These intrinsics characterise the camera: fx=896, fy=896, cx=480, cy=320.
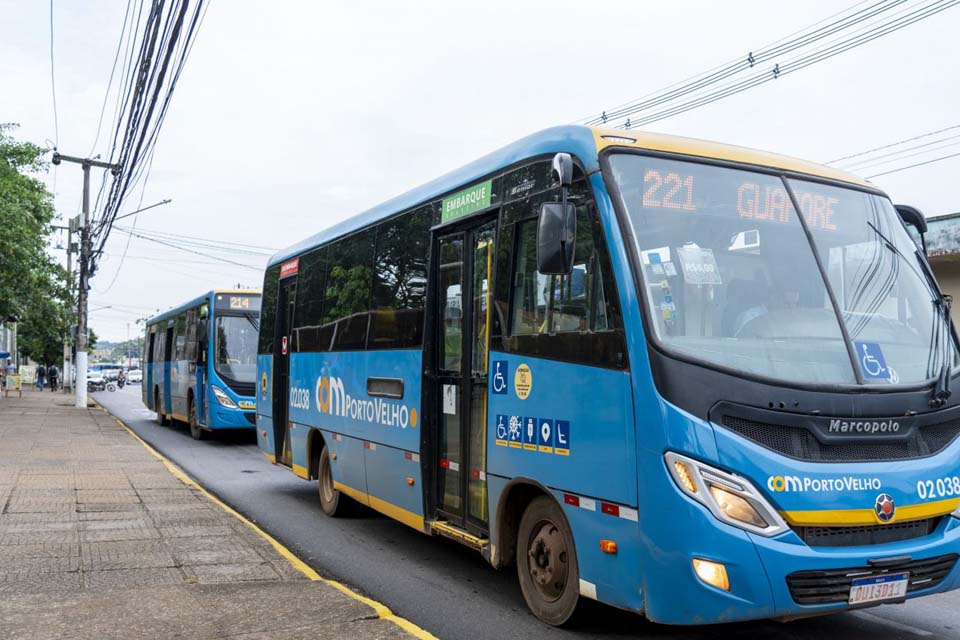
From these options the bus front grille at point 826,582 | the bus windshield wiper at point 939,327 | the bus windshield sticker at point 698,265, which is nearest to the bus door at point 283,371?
the bus windshield sticker at point 698,265

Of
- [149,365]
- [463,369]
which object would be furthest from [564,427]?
[149,365]

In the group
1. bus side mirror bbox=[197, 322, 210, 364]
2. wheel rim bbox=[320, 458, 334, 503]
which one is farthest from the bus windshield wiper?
bus side mirror bbox=[197, 322, 210, 364]

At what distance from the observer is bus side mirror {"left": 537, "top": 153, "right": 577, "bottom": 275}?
5.01 metres

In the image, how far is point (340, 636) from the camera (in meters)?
5.08

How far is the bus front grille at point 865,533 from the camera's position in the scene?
14.6 ft

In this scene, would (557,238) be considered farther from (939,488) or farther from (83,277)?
(83,277)

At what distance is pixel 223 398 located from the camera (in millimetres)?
18266

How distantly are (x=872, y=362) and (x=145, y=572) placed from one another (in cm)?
526

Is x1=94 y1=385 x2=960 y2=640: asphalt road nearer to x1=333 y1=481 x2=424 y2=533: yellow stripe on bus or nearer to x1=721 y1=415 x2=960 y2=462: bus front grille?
x1=333 y1=481 x2=424 y2=533: yellow stripe on bus

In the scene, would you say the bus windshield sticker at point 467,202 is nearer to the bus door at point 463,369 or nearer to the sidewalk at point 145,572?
the bus door at point 463,369

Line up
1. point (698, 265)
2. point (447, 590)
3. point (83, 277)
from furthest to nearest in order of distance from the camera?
1. point (83, 277)
2. point (447, 590)
3. point (698, 265)

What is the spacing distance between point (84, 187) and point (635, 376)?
31.2 m

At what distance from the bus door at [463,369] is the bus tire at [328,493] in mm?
2980

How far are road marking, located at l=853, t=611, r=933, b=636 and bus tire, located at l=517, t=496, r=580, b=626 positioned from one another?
209 cm
